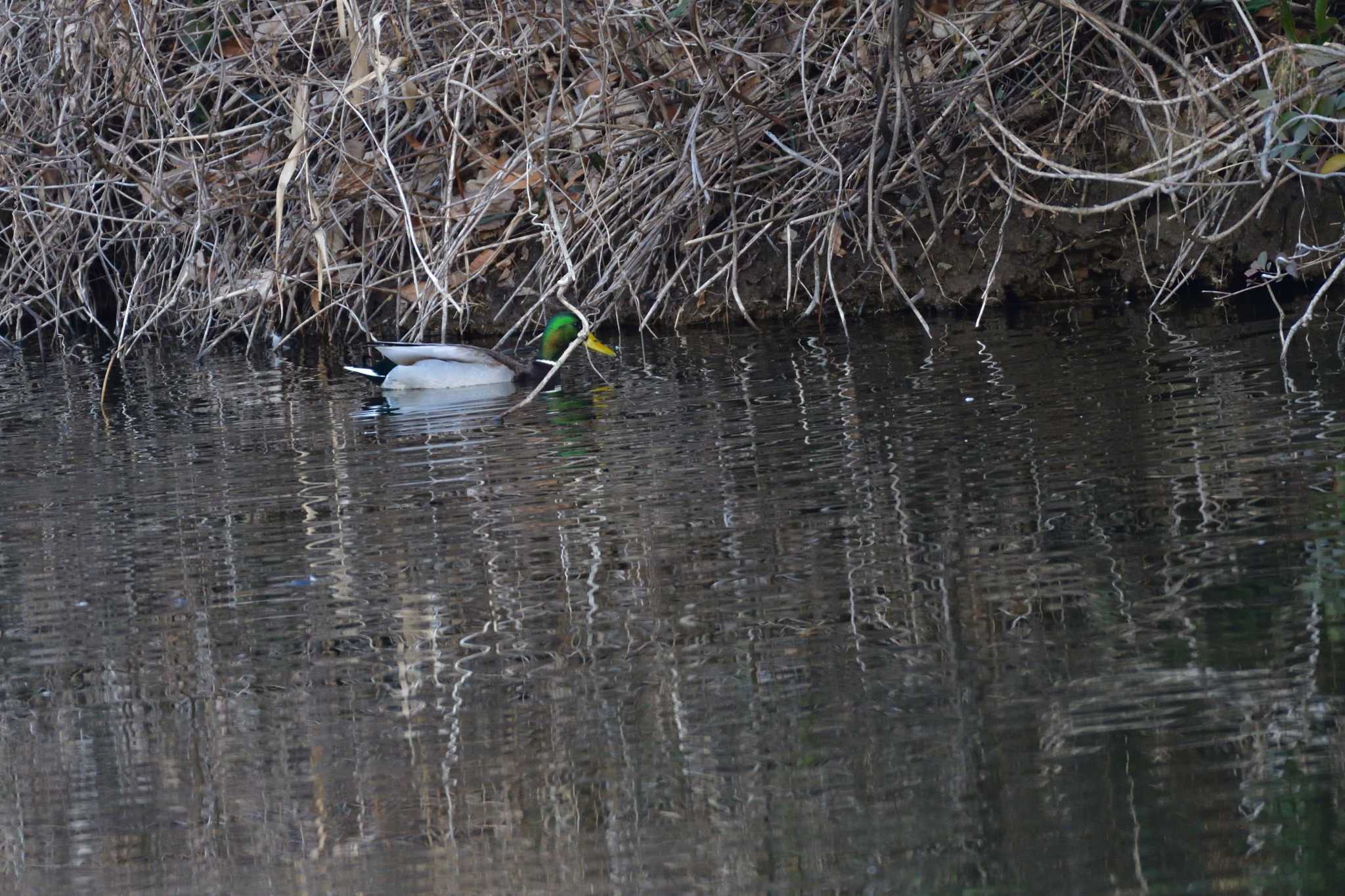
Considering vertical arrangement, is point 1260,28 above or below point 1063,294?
above

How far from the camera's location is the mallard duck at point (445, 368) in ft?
31.9

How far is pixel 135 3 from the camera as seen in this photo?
10391 millimetres

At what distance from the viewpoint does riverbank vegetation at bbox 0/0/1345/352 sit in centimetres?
967

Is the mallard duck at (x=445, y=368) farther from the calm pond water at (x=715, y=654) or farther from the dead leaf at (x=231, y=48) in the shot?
the dead leaf at (x=231, y=48)

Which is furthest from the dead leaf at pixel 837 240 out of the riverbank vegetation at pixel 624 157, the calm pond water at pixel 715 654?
the calm pond water at pixel 715 654

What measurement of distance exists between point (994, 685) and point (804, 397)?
411 centimetres

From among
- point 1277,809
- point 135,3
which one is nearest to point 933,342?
point 135,3

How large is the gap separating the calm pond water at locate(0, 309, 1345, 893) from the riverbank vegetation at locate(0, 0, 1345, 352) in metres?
2.44

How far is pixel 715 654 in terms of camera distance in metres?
4.00

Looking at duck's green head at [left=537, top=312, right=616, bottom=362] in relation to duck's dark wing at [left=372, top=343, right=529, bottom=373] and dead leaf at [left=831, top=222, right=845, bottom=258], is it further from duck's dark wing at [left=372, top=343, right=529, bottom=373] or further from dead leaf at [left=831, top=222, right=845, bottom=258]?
dead leaf at [left=831, top=222, right=845, bottom=258]

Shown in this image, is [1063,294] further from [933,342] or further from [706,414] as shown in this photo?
[706,414]

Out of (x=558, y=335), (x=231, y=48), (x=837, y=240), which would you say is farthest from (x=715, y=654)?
(x=231, y=48)

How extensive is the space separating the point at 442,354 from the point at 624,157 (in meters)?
1.84

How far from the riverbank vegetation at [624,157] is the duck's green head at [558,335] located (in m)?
0.27
